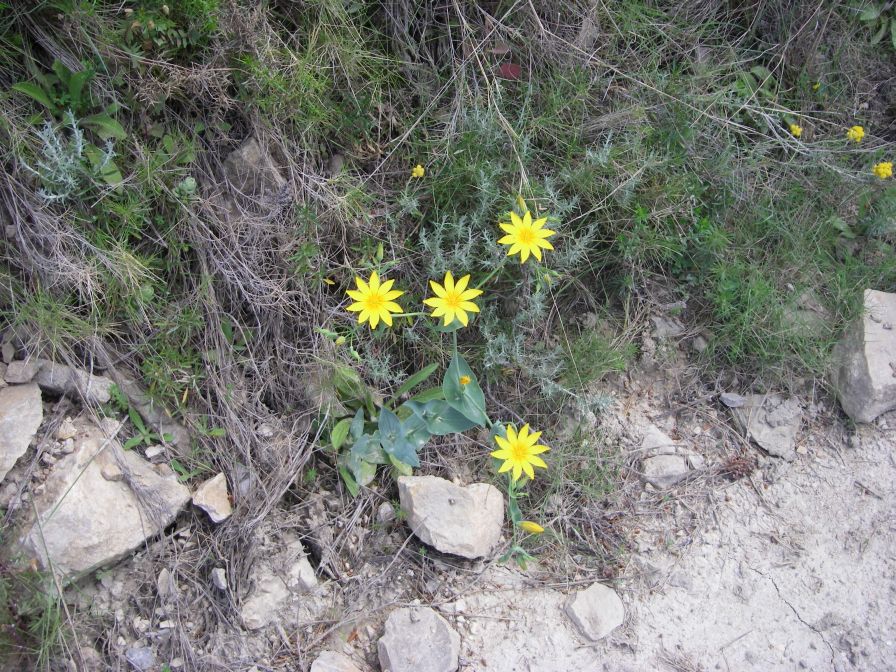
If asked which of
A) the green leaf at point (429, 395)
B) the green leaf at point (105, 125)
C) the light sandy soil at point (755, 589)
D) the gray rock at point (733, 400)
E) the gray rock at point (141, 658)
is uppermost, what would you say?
the green leaf at point (105, 125)

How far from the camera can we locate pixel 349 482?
241cm

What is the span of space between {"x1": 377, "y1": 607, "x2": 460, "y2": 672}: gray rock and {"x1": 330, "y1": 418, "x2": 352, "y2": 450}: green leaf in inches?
22.8

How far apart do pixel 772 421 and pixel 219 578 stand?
217 centimetres

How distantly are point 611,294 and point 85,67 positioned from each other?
6.86 feet

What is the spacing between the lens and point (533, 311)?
261 centimetres

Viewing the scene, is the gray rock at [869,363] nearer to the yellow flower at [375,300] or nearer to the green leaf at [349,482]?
the yellow flower at [375,300]

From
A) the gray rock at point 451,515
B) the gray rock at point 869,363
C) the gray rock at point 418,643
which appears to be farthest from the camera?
the gray rock at point 869,363

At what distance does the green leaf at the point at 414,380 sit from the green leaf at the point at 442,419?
78 mm

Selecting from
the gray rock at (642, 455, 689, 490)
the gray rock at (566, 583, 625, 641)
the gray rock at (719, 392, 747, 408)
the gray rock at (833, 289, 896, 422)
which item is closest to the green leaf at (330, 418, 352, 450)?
the gray rock at (566, 583, 625, 641)

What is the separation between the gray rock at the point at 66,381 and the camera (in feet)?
7.29

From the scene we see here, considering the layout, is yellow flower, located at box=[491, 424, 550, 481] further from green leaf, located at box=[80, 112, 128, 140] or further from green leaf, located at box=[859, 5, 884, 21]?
green leaf, located at box=[859, 5, 884, 21]

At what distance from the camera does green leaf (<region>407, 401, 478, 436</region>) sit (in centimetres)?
249

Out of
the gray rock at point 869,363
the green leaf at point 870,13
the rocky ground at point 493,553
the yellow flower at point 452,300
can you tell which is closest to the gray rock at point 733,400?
the rocky ground at point 493,553

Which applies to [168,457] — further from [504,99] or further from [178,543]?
[504,99]
